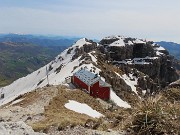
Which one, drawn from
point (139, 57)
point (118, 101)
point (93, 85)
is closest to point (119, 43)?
point (139, 57)

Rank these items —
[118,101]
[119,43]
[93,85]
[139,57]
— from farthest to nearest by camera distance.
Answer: [139,57], [119,43], [118,101], [93,85]

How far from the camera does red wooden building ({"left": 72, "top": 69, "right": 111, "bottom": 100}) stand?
8004 cm

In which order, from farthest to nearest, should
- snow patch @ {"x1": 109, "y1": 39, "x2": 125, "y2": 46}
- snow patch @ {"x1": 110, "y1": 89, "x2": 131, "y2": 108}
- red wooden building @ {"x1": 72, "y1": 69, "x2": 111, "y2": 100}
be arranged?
snow patch @ {"x1": 109, "y1": 39, "x2": 125, "y2": 46}, snow patch @ {"x1": 110, "y1": 89, "x2": 131, "y2": 108}, red wooden building @ {"x1": 72, "y1": 69, "x2": 111, "y2": 100}

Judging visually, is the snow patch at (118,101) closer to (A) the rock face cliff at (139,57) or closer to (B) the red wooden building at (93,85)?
(B) the red wooden building at (93,85)

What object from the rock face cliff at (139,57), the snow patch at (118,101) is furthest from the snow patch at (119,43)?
the snow patch at (118,101)

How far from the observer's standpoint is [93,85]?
8019 centimetres

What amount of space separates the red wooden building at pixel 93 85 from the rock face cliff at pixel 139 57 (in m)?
70.1

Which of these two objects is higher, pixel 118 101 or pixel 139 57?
pixel 118 101

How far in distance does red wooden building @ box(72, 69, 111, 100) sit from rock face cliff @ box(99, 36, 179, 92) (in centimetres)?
7013

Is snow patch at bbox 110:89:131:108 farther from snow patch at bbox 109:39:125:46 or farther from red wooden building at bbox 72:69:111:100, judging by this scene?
snow patch at bbox 109:39:125:46

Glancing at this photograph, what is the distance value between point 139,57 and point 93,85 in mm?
101230

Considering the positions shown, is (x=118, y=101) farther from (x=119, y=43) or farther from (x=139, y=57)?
(x=139, y=57)

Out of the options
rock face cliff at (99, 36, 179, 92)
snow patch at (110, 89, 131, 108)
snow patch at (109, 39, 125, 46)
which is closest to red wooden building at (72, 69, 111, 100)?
snow patch at (110, 89, 131, 108)

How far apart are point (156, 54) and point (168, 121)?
173 meters
